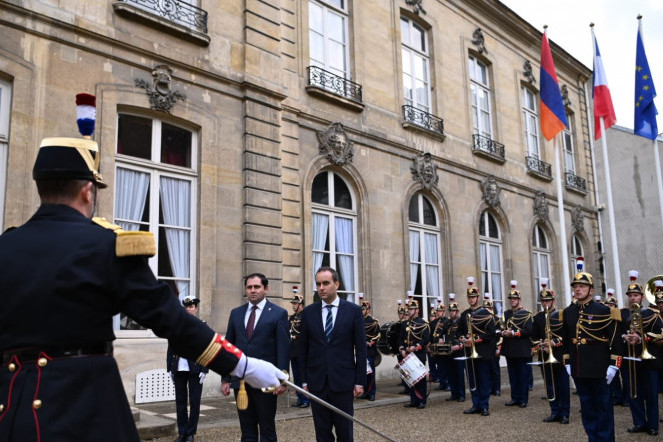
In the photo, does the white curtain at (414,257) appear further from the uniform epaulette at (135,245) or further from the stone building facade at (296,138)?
the uniform epaulette at (135,245)

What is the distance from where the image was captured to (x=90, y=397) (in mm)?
2281

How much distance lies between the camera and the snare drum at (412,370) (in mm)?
9398

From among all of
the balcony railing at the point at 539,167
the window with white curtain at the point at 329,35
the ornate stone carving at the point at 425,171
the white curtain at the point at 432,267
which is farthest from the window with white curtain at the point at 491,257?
the window with white curtain at the point at 329,35

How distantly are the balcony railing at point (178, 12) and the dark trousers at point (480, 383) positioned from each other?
7.25 meters

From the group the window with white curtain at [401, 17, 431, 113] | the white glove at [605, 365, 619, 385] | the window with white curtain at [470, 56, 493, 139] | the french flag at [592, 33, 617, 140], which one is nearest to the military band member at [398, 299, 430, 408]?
the white glove at [605, 365, 619, 385]

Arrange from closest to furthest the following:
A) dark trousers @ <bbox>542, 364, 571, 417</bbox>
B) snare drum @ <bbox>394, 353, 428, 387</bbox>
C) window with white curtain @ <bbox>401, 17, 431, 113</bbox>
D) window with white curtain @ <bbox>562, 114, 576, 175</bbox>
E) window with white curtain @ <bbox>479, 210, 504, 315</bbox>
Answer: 1. dark trousers @ <bbox>542, 364, 571, 417</bbox>
2. snare drum @ <bbox>394, 353, 428, 387</bbox>
3. window with white curtain @ <bbox>401, 17, 431, 113</bbox>
4. window with white curtain @ <bbox>479, 210, 504, 315</bbox>
5. window with white curtain @ <bbox>562, 114, 576, 175</bbox>

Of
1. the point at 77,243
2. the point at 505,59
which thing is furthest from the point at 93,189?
the point at 505,59

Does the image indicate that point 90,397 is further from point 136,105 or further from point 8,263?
point 136,105

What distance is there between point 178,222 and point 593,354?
22.3ft

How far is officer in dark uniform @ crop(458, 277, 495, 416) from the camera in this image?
9.30 m

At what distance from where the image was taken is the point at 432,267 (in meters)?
16.0

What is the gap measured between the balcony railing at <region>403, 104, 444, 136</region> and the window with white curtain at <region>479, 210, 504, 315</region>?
3.13 meters

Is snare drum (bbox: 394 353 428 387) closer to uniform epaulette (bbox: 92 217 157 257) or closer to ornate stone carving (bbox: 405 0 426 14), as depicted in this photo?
uniform epaulette (bbox: 92 217 157 257)

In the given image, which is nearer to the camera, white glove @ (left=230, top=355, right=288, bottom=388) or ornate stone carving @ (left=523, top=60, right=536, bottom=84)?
white glove @ (left=230, top=355, right=288, bottom=388)
